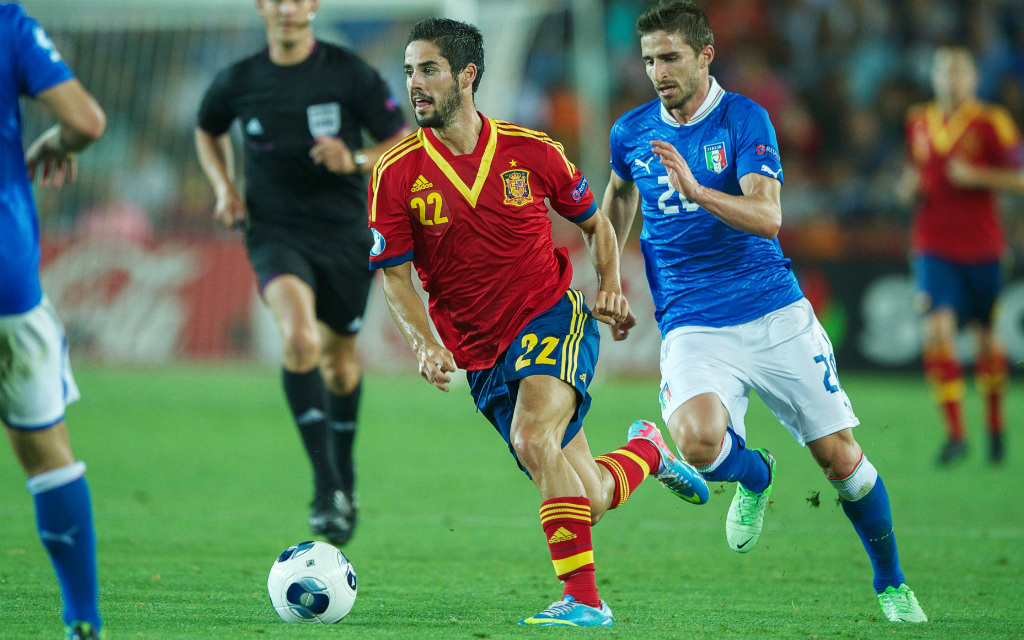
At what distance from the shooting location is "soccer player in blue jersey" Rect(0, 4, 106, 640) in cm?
Answer: 345

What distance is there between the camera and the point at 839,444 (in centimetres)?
475

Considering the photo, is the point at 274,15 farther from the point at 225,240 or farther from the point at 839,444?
the point at 225,240

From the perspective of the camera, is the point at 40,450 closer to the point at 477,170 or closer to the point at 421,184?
the point at 421,184

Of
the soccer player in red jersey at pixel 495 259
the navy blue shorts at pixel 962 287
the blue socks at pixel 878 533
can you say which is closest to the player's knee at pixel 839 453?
the blue socks at pixel 878 533

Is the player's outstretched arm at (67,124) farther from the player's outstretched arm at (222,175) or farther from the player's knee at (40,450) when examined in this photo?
the player's outstretched arm at (222,175)

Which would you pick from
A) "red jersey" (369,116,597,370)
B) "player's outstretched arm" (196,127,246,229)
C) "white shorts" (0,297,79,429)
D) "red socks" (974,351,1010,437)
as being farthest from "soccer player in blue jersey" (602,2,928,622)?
"red socks" (974,351,1010,437)

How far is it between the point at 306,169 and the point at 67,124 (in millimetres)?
2992

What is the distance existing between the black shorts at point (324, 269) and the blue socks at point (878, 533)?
3017 mm

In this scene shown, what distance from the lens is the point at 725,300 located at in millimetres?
5027

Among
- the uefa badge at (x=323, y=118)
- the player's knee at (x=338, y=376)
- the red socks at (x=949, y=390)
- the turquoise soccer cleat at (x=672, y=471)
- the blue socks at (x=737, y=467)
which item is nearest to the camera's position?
the blue socks at (x=737, y=467)

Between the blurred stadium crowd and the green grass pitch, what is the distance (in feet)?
16.8

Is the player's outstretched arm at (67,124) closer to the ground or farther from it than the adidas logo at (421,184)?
farther from it

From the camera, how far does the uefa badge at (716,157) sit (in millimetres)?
4859

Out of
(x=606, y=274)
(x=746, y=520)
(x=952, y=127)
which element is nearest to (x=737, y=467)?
(x=746, y=520)
